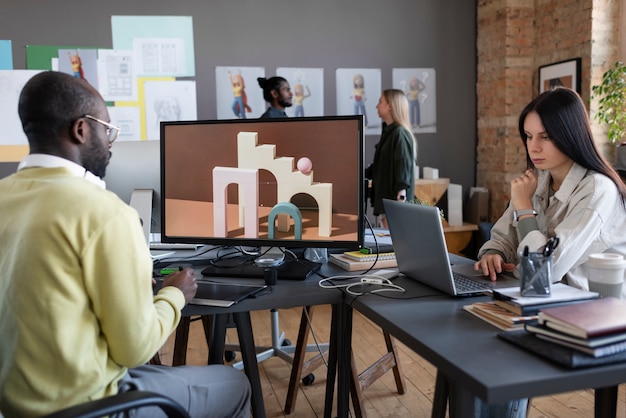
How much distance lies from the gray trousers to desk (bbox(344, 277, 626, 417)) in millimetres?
394

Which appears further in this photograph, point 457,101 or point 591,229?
point 457,101

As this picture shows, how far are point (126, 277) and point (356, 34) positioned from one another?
153 inches

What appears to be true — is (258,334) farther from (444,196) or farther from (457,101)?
(457,101)

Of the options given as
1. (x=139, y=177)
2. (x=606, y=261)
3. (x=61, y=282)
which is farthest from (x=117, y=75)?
(x=606, y=261)

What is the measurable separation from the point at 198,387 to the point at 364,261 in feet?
2.46

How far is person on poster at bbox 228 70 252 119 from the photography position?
14.6 feet

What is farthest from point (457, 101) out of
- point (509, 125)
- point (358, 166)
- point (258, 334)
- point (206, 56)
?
point (358, 166)

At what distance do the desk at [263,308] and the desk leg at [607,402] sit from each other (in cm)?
72

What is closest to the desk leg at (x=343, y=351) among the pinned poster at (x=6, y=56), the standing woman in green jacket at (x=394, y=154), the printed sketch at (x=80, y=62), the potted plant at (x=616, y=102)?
the standing woman in green jacket at (x=394, y=154)

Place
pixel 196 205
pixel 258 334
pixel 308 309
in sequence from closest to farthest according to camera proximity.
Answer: pixel 196 205 → pixel 308 309 → pixel 258 334

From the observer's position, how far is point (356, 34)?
15.3ft

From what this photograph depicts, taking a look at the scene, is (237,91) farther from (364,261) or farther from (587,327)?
(587,327)

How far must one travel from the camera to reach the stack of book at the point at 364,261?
195 cm

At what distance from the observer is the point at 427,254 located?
1621 millimetres
